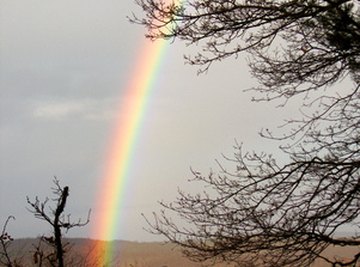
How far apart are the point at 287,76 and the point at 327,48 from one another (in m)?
0.55

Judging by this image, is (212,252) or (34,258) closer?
(34,258)

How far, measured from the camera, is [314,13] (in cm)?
561

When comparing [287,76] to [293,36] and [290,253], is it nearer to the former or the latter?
[293,36]

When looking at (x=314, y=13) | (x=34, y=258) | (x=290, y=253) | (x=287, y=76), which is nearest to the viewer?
(x=34, y=258)

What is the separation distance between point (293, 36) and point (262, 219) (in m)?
2.22

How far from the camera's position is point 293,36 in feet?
20.1

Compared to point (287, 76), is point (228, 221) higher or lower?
lower

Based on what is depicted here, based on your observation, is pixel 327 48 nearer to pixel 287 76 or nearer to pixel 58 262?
pixel 287 76

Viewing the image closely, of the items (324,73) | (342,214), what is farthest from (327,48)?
(342,214)

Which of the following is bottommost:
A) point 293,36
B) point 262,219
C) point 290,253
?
point 290,253

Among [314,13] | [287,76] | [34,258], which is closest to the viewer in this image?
[34,258]

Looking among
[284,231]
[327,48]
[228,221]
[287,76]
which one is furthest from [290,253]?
[327,48]

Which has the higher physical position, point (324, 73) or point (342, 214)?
point (324, 73)

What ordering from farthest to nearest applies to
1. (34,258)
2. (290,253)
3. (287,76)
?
1. (287,76)
2. (290,253)
3. (34,258)
